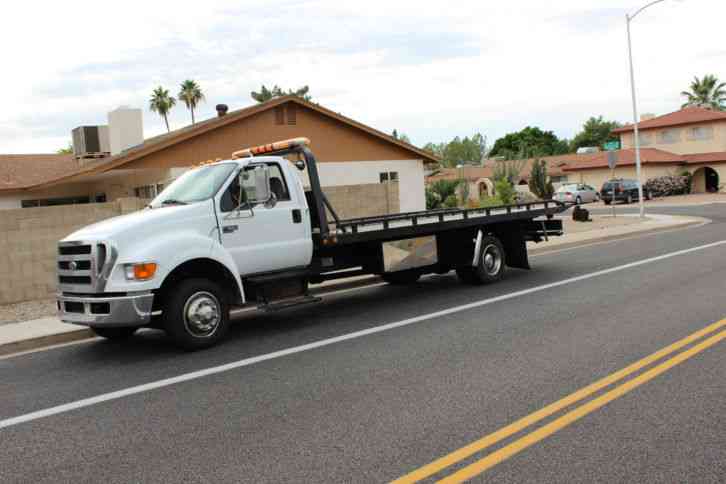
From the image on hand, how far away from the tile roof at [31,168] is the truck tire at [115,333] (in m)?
19.5

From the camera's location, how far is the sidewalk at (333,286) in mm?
9672

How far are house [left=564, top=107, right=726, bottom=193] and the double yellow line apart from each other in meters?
48.8

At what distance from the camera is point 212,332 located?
338 inches

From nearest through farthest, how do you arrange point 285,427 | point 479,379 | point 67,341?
point 285,427 < point 479,379 < point 67,341

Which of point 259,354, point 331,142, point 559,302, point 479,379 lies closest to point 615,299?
point 559,302

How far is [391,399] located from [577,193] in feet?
148

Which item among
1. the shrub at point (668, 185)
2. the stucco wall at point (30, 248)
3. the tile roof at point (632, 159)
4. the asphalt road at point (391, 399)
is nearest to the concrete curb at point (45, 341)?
the asphalt road at point (391, 399)

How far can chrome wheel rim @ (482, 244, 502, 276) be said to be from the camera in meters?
12.9

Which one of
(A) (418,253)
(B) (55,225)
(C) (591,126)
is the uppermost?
(C) (591,126)

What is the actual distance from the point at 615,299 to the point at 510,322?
2275 mm

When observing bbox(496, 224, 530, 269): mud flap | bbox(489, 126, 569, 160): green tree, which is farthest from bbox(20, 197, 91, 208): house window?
bbox(489, 126, 569, 160): green tree

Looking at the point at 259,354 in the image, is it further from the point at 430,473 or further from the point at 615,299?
the point at 615,299

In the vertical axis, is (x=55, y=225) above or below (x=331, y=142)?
below

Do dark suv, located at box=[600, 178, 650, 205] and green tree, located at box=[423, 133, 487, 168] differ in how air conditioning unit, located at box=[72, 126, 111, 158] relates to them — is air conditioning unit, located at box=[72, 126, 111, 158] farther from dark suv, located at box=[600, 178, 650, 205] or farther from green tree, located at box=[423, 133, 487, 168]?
green tree, located at box=[423, 133, 487, 168]
